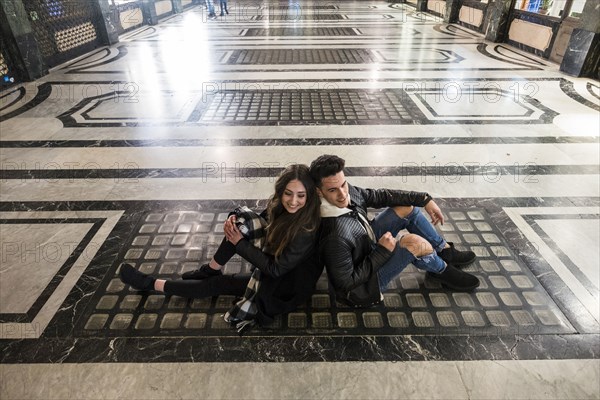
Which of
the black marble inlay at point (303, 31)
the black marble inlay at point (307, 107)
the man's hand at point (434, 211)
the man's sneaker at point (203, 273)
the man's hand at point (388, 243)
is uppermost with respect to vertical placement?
the man's hand at point (388, 243)

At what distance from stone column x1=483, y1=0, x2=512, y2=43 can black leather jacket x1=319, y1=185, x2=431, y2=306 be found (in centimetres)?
819

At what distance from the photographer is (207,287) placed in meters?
2.12

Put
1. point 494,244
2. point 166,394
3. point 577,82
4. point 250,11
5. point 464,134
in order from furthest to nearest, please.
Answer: point 250,11 < point 577,82 < point 464,134 < point 494,244 < point 166,394

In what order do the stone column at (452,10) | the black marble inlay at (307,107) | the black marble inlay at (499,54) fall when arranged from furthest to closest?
the stone column at (452,10) < the black marble inlay at (499,54) < the black marble inlay at (307,107)

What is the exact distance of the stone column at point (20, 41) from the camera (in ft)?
18.5

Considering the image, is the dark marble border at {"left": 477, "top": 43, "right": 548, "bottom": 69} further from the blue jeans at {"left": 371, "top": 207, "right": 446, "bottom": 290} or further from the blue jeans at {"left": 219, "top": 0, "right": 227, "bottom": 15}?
the blue jeans at {"left": 219, "top": 0, "right": 227, "bottom": 15}

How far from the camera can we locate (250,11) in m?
13.9

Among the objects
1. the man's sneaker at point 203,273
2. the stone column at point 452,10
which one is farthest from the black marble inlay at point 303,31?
the man's sneaker at point 203,273

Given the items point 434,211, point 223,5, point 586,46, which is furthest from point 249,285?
point 223,5

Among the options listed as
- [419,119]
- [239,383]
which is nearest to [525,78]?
[419,119]

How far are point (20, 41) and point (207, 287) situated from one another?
20.2 feet

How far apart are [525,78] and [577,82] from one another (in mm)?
730

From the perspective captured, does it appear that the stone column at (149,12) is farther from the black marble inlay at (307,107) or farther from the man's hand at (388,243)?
the man's hand at (388,243)

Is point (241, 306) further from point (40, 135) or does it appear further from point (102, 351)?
point (40, 135)
